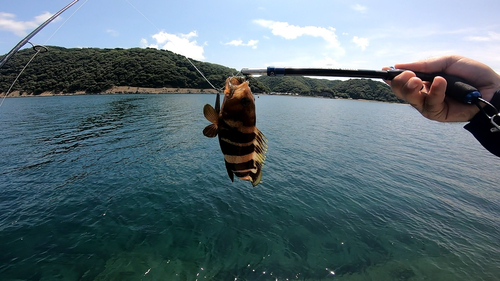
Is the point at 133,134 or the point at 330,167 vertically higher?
the point at 133,134

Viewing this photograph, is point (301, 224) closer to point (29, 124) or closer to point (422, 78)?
point (422, 78)

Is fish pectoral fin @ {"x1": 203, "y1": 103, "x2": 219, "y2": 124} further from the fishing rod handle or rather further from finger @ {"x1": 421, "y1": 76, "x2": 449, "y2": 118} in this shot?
finger @ {"x1": 421, "y1": 76, "x2": 449, "y2": 118}

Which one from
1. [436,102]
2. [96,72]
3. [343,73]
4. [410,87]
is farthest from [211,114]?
[96,72]

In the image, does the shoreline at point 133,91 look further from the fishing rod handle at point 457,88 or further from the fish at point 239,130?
the fishing rod handle at point 457,88

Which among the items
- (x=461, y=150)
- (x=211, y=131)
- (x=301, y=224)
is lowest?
(x=461, y=150)

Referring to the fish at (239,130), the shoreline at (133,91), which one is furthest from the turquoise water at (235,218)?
the shoreline at (133,91)

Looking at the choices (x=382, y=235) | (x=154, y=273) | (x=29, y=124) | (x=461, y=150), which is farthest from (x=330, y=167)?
(x=29, y=124)

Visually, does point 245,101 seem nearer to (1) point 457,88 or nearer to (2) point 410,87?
(2) point 410,87

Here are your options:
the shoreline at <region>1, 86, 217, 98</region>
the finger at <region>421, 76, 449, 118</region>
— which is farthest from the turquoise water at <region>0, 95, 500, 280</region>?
the shoreline at <region>1, 86, 217, 98</region>
